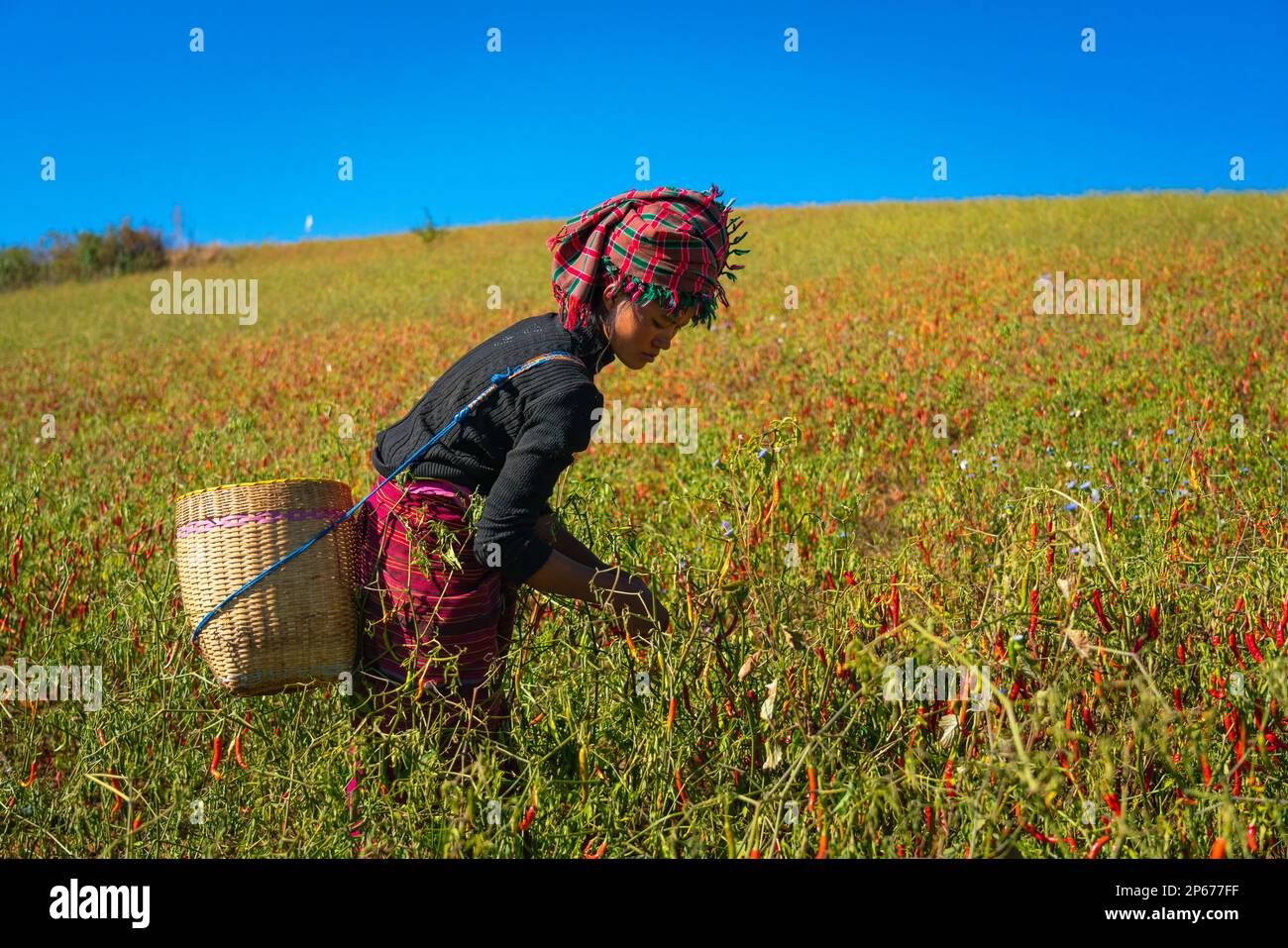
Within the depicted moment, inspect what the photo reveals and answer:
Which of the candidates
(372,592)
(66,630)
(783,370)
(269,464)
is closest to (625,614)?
(372,592)

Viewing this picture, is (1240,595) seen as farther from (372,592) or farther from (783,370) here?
(783,370)

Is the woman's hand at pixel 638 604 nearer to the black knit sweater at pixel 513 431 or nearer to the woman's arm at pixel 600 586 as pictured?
the woman's arm at pixel 600 586

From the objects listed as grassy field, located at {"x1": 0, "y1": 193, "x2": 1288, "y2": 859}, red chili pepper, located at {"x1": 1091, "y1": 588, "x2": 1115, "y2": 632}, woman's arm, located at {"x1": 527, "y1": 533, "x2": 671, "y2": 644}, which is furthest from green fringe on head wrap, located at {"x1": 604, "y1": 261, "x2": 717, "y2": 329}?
red chili pepper, located at {"x1": 1091, "y1": 588, "x2": 1115, "y2": 632}

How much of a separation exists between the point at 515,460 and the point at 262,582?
0.63m

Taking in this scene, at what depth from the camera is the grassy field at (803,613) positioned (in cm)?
192

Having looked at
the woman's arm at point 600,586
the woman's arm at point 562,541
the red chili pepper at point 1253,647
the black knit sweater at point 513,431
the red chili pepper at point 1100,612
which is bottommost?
the red chili pepper at point 1253,647

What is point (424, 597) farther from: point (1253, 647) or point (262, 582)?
point (1253, 647)

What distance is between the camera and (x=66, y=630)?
3588 mm

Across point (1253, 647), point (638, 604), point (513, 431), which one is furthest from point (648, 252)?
point (1253, 647)

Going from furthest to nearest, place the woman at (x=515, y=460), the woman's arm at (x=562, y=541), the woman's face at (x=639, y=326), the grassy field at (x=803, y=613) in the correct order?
the woman's arm at (x=562, y=541) < the woman's face at (x=639, y=326) < the woman at (x=515, y=460) < the grassy field at (x=803, y=613)

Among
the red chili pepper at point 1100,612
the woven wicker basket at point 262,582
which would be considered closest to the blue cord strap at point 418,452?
the woven wicker basket at point 262,582

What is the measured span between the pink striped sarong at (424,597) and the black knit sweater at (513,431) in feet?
0.29

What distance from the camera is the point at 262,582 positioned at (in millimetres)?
2051

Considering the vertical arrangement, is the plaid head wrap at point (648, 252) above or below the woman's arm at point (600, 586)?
above
